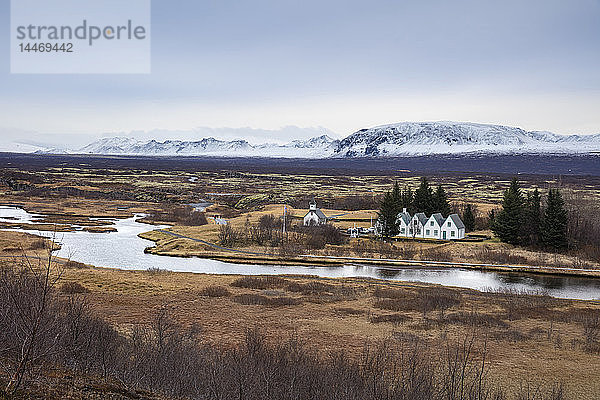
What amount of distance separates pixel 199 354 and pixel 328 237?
4938cm

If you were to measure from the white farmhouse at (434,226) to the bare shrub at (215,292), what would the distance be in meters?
39.8

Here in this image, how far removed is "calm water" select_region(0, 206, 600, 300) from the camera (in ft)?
149

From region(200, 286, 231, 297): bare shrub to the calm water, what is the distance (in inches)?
504

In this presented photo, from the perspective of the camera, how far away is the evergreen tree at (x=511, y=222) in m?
64.2

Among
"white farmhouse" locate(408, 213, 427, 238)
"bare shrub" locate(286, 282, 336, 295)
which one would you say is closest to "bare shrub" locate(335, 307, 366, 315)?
"bare shrub" locate(286, 282, 336, 295)

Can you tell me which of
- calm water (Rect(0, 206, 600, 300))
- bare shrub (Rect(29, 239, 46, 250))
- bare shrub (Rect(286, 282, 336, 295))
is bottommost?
calm water (Rect(0, 206, 600, 300))

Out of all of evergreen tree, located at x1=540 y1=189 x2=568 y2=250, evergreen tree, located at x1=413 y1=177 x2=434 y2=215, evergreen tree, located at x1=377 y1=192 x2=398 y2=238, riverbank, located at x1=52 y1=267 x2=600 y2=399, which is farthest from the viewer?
evergreen tree, located at x1=413 y1=177 x2=434 y2=215

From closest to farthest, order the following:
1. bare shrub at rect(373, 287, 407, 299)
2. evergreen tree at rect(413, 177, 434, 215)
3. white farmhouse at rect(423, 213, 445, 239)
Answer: bare shrub at rect(373, 287, 407, 299) < white farmhouse at rect(423, 213, 445, 239) < evergreen tree at rect(413, 177, 434, 215)

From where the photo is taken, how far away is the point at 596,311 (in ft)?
109

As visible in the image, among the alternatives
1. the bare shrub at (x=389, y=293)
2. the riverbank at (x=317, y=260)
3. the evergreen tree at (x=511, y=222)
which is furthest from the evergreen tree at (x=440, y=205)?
the bare shrub at (x=389, y=293)

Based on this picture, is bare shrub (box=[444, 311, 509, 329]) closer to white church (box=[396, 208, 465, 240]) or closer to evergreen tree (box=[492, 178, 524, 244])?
evergreen tree (box=[492, 178, 524, 244])

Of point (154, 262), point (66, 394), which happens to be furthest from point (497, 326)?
point (154, 262)

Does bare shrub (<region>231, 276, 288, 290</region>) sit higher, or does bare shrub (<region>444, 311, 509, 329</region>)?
bare shrub (<region>444, 311, 509, 329</region>)

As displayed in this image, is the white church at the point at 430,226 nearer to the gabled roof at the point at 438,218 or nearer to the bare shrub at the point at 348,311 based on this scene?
the gabled roof at the point at 438,218
